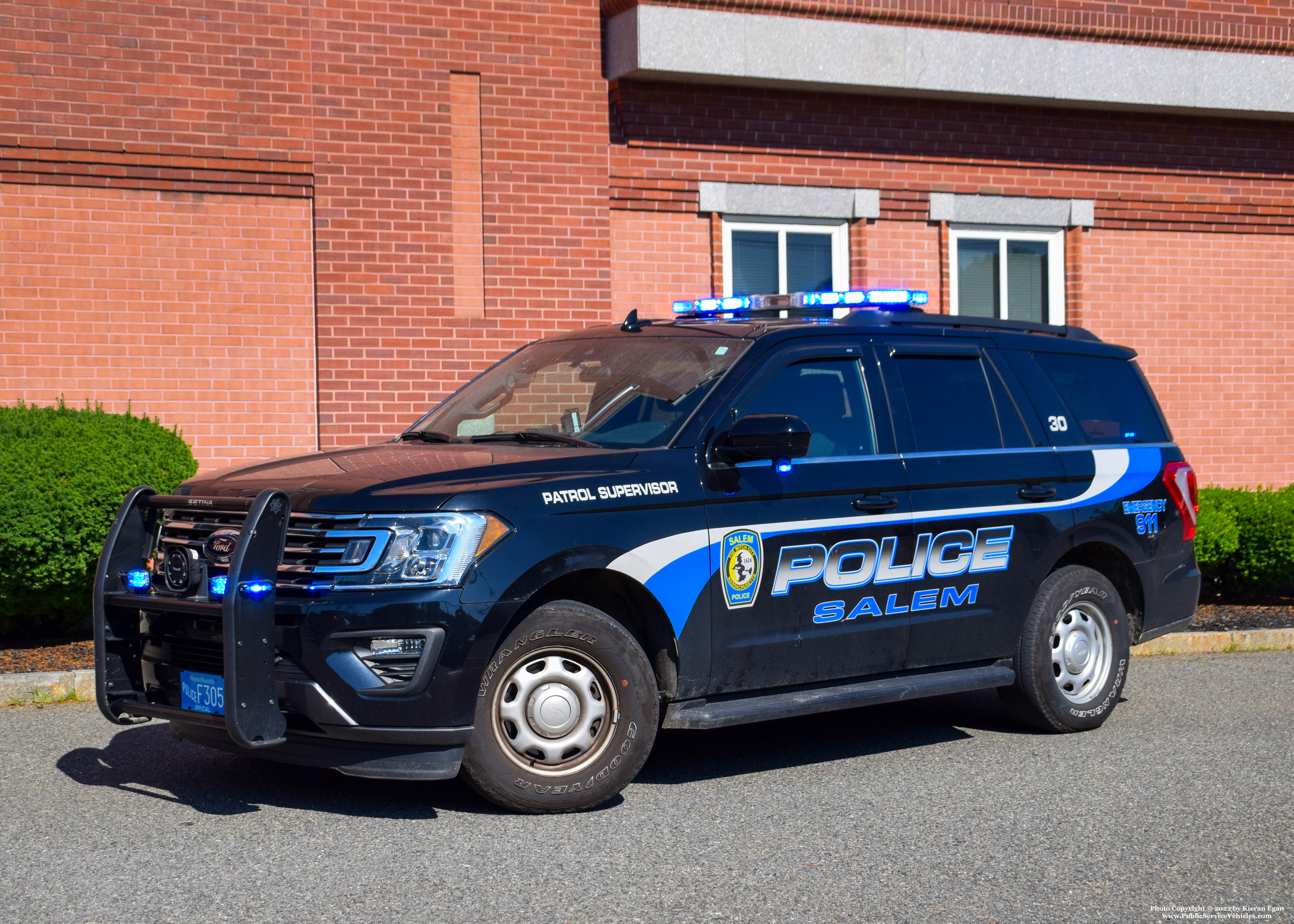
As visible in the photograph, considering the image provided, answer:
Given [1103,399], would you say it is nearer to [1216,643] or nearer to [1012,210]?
[1216,643]

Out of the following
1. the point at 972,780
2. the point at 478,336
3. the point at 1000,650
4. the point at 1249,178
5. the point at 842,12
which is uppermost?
the point at 842,12

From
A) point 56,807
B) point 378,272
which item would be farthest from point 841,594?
point 378,272

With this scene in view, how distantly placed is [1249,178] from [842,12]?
5.14m

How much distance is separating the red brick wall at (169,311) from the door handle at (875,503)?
622cm

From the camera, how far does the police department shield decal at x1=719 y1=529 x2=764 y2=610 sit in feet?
18.4

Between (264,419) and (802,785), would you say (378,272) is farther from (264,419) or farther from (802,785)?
(802,785)

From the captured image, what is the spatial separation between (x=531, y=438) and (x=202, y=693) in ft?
5.63

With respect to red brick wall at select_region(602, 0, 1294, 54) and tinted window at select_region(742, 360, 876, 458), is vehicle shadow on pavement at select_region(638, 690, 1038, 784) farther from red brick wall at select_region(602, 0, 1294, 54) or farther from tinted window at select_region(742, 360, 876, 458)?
red brick wall at select_region(602, 0, 1294, 54)

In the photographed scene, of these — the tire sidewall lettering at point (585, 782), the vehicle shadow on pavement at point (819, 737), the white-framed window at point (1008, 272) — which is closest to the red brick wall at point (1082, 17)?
the white-framed window at point (1008, 272)

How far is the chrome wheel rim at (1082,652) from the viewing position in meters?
6.84

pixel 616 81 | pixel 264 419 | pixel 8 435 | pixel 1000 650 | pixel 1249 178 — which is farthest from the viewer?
pixel 1249 178

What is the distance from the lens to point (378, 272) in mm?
11086

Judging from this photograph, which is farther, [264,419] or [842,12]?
[842,12]

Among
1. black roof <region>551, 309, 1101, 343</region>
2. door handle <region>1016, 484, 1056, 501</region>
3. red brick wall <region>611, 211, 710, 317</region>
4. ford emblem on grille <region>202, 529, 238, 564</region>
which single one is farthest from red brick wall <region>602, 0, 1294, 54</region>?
ford emblem on grille <region>202, 529, 238, 564</region>
